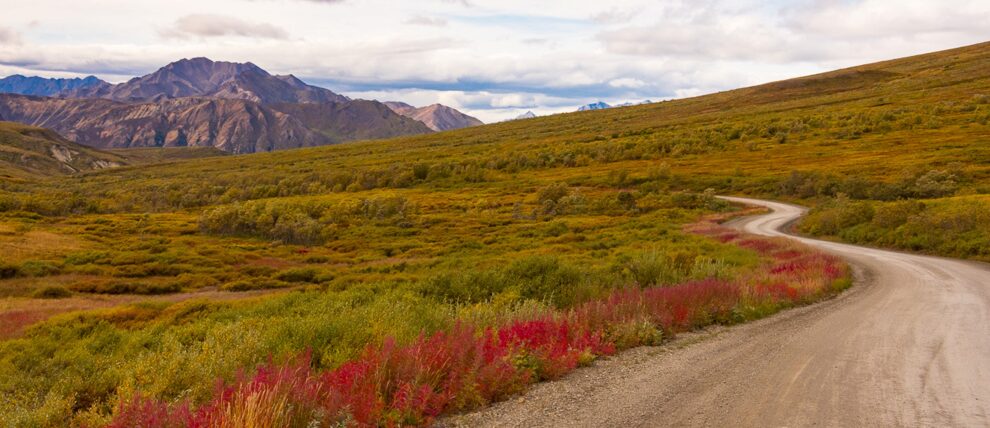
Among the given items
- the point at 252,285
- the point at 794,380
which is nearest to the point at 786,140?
the point at 252,285

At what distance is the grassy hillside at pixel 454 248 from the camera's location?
8.84 m

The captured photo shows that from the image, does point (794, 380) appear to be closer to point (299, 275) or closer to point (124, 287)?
point (299, 275)

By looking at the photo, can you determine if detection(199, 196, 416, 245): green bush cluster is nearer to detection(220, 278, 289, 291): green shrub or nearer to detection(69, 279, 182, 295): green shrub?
detection(69, 279, 182, 295): green shrub

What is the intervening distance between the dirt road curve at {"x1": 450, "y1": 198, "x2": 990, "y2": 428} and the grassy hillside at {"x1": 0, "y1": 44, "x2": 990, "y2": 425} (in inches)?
26.5

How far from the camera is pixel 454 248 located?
5059 cm

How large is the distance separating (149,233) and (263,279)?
39902 mm

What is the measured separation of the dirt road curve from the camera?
21.8 feet

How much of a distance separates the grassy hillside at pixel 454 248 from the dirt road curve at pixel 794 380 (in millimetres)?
673

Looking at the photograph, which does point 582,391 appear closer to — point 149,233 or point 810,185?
point 810,185

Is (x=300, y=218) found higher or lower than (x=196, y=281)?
higher

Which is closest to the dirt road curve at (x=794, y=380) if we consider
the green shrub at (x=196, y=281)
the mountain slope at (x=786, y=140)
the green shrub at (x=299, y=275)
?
the green shrub at (x=299, y=275)

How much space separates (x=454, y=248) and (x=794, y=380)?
4346 cm

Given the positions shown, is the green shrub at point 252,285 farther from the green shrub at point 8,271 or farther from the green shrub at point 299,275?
the green shrub at point 8,271

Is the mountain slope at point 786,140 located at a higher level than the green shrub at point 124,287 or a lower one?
higher
